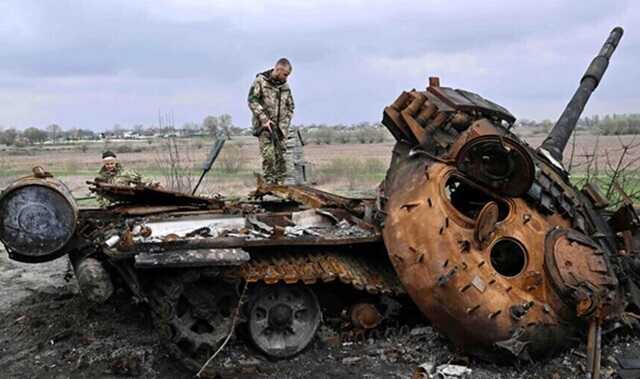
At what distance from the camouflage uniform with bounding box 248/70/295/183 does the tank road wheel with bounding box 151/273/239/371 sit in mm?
3985

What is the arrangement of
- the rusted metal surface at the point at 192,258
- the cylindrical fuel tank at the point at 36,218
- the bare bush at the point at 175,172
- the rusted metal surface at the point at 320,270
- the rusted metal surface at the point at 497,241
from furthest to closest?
the bare bush at the point at 175,172 < the rusted metal surface at the point at 320,270 < the cylindrical fuel tank at the point at 36,218 < the rusted metal surface at the point at 497,241 < the rusted metal surface at the point at 192,258

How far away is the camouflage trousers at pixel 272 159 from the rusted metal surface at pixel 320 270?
344cm

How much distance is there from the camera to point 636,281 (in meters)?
7.28

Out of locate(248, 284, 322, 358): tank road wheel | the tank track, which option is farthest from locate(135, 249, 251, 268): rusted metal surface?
locate(248, 284, 322, 358): tank road wheel

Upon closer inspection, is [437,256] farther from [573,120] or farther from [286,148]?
[286,148]

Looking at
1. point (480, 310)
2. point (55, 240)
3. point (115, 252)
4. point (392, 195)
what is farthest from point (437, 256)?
point (55, 240)

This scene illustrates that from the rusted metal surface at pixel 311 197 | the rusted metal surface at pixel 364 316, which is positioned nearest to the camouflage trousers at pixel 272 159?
the rusted metal surface at pixel 311 197

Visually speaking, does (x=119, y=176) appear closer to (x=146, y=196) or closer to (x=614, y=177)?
(x=146, y=196)

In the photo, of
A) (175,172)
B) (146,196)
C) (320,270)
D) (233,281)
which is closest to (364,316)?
(320,270)

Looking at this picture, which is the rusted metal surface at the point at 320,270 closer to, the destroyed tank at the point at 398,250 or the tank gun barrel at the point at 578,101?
the destroyed tank at the point at 398,250

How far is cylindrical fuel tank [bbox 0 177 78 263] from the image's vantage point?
6.49 metres

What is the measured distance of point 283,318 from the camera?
23.0 feet

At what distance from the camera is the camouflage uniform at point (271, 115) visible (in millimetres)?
10430

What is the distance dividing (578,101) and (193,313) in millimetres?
5355
